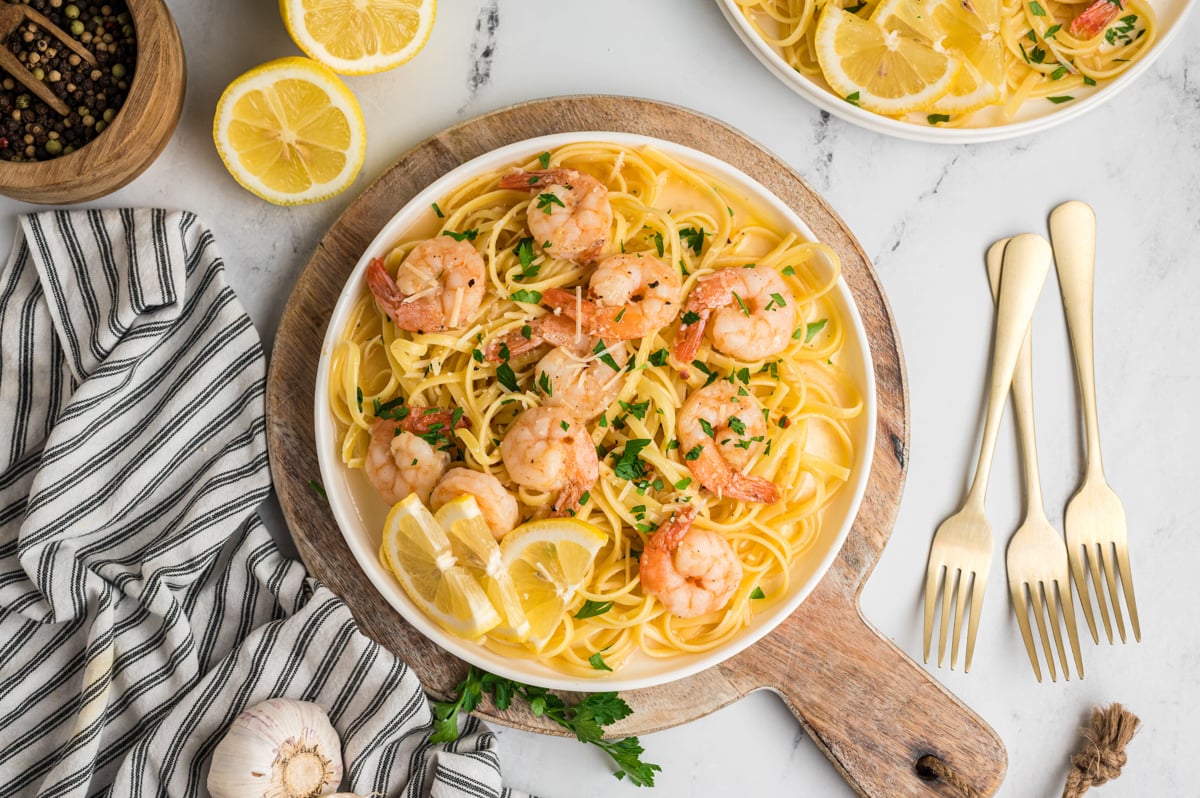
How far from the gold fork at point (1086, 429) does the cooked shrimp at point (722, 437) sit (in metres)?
1.41

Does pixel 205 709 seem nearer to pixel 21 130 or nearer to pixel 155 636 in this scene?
pixel 155 636

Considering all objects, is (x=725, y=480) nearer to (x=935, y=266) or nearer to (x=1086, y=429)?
(x=935, y=266)

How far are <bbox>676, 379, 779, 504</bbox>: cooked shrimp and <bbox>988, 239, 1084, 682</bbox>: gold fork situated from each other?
1.16 m

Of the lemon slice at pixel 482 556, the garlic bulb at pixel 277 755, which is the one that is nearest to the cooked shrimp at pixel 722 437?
the lemon slice at pixel 482 556

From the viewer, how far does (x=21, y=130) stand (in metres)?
2.98

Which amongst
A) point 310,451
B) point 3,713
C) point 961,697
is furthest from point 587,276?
point 3,713

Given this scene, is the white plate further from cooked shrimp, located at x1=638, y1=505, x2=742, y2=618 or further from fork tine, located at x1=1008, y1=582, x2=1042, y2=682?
fork tine, located at x1=1008, y1=582, x2=1042, y2=682

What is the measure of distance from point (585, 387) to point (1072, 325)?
2.01 metres

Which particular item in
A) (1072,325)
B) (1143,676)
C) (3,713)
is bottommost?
(3,713)

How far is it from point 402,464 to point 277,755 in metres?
1.09

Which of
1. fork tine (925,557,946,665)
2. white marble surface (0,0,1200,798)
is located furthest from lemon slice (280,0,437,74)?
fork tine (925,557,946,665)

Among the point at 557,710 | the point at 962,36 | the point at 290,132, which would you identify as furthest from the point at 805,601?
→ the point at 290,132

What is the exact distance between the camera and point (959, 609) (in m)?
3.41

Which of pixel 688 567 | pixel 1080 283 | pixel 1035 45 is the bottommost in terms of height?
pixel 688 567
